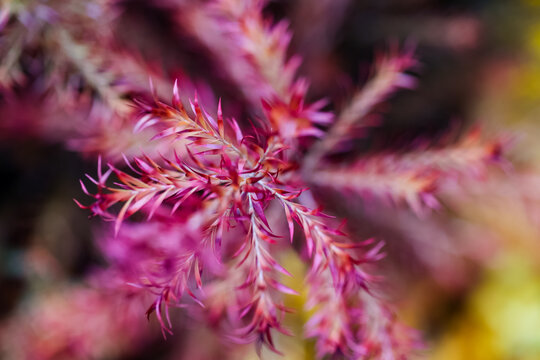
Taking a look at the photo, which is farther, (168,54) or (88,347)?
(168,54)

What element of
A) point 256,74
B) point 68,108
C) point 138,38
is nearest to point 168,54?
point 138,38

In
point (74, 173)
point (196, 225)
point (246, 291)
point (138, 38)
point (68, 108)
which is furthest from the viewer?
point (74, 173)

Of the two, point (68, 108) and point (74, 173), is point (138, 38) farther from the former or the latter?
point (74, 173)

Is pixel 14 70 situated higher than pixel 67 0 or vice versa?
pixel 67 0

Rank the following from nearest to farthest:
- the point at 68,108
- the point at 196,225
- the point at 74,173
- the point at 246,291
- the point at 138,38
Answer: the point at 196,225 → the point at 246,291 → the point at 68,108 → the point at 138,38 → the point at 74,173

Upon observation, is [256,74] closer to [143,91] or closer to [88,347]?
[143,91]

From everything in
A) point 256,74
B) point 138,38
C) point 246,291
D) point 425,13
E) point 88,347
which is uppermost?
point 425,13
